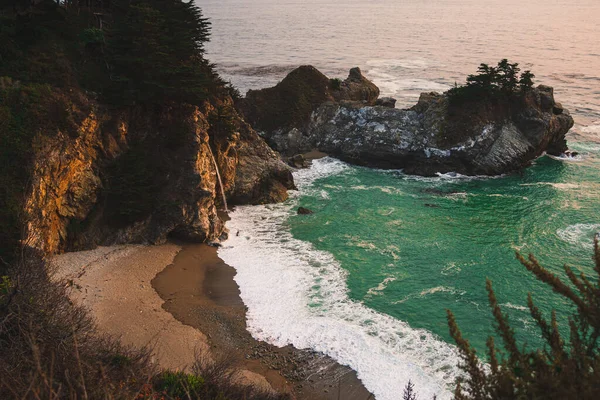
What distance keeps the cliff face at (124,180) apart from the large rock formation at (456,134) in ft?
61.6

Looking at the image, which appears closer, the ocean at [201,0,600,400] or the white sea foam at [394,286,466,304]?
the ocean at [201,0,600,400]

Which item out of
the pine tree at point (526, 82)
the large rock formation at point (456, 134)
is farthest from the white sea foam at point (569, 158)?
the pine tree at point (526, 82)

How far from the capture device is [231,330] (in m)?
22.3

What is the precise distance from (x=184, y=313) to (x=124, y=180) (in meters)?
9.24

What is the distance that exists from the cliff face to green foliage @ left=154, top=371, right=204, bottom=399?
1159 centimetres

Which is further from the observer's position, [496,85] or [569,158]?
[569,158]

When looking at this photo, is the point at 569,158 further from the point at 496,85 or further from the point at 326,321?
the point at 326,321

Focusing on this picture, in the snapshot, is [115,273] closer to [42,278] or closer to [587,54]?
[42,278]

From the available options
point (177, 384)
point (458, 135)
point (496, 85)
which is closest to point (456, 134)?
point (458, 135)

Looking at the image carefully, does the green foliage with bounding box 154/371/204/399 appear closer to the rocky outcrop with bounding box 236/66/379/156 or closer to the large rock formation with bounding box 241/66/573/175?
the large rock formation with bounding box 241/66/573/175

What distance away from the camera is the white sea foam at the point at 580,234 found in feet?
101

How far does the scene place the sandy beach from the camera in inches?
766

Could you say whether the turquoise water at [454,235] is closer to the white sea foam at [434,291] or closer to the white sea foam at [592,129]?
the white sea foam at [434,291]

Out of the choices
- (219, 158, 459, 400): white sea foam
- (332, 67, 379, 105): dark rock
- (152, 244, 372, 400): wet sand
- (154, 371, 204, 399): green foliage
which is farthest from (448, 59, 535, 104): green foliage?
(154, 371, 204, 399): green foliage
